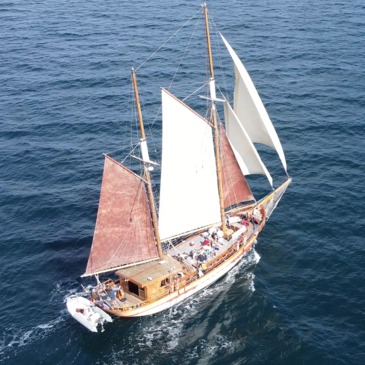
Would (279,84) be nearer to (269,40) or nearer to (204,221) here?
(269,40)

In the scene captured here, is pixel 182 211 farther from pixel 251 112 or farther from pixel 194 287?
pixel 251 112

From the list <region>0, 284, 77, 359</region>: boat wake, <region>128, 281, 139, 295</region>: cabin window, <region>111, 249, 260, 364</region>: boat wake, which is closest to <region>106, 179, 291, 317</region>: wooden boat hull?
<region>111, 249, 260, 364</region>: boat wake

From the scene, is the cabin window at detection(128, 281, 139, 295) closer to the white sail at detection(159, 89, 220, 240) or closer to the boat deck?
the white sail at detection(159, 89, 220, 240)

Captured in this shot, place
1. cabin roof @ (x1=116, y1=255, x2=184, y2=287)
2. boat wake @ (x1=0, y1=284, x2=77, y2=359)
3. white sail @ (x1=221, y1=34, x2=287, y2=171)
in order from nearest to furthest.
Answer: boat wake @ (x1=0, y1=284, x2=77, y2=359) < cabin roof @ (x1=116, y1=255, x2=184, y2=287) < white sail @ (x1=221, y1=34, x2=287, y2=171)

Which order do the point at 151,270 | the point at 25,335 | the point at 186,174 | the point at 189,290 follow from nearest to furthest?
the point at 25,335 → the point at 151,270 → the point at 189,290 → the point at 186,174

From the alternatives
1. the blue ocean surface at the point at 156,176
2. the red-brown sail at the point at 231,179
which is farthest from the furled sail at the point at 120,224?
the red-brown sail at the point at 231,179

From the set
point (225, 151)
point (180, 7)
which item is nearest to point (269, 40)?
point (180, 7)

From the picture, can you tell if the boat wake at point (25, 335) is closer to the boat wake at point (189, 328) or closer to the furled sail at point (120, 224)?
the furled sail at point (120, 224)

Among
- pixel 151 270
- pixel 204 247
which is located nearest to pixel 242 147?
pixel 204 247
